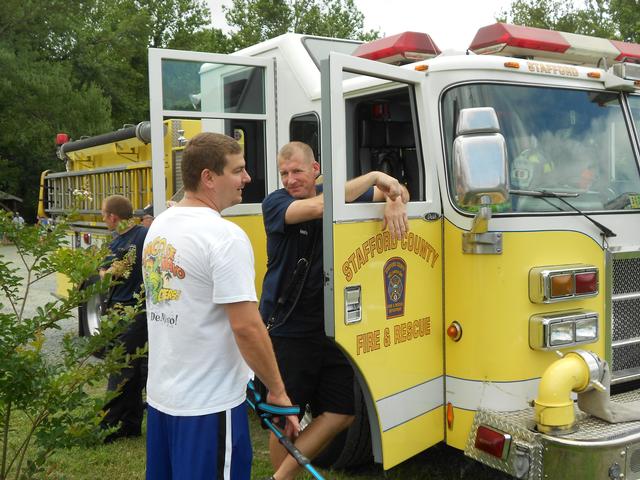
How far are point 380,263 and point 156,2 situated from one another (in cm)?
4854

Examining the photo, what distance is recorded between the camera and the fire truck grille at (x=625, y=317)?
3.99 m

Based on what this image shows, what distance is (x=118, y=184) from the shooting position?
25.0 ft

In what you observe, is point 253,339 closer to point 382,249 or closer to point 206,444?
point 206,444

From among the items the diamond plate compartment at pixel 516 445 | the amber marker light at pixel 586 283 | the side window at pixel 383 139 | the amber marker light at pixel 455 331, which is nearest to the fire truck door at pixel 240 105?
the side window at pixel 383 139

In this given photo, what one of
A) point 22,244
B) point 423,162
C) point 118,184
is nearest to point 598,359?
point 423,162

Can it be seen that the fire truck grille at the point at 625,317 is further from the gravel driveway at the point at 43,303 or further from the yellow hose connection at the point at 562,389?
the gravel driveway at the point at 43,303

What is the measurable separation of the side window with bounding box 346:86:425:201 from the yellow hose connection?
54.8 inches

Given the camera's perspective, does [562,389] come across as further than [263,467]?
No

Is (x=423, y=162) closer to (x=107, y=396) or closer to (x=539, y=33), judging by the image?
(x=539, y=33)

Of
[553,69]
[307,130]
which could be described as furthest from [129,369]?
[553,69]

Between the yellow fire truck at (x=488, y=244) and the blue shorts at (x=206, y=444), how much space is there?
0.83 metres

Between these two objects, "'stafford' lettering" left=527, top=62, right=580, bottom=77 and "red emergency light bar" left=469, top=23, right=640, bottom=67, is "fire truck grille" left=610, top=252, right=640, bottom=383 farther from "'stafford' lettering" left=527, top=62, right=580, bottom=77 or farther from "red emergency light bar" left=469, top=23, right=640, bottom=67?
"red emergency light bar" left=469, top=23, right=640, bottom=67

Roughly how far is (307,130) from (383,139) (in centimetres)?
64

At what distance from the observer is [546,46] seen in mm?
4152
